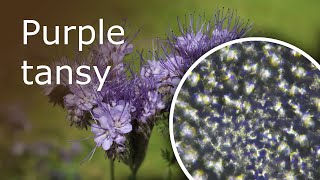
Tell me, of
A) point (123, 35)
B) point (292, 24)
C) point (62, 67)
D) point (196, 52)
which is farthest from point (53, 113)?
point (292, 24)

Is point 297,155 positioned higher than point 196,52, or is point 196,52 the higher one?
point 196,52

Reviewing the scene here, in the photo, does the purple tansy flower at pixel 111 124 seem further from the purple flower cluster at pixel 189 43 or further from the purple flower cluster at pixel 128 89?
the purple flower cluster at pixel 189 43

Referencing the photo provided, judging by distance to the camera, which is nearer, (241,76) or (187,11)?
(241,76)

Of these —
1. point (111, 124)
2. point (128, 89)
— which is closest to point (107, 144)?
point (111, 124)

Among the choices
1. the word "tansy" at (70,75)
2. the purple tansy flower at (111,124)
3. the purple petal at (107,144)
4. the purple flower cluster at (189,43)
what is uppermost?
the purple flower cluster at (189,43)

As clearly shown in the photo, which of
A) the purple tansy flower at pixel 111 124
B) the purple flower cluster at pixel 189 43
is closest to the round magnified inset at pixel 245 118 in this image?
the purple flower cluster at pixel 189 43

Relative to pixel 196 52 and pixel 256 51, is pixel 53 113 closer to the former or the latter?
pixel 196 52

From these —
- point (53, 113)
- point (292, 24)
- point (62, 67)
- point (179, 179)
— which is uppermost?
point (292, 24)
